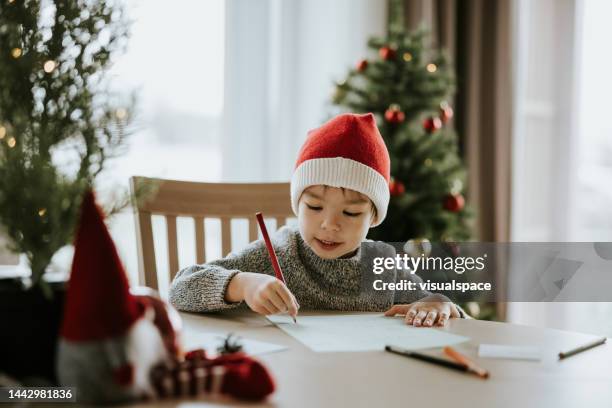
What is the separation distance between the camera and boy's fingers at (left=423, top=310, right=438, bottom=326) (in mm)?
1049

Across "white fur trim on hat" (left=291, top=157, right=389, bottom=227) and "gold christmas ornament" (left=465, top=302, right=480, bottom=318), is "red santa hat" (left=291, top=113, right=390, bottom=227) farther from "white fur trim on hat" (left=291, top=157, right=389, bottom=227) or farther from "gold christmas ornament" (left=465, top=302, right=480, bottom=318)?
"gold christmas ornament" (left=465, top=302, right=480, bottom=318)

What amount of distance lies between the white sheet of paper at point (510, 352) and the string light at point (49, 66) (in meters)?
A: 0.65

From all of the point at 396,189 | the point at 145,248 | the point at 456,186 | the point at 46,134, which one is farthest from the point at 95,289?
the point at 456,186

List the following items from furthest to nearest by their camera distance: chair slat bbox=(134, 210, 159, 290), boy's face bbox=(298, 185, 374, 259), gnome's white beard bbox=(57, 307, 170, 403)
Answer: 1. chair slat bbox=(134, 210, 159, 290)
2. boy's face bbox=(298, 185, 374, 259)
3. gnome's white beard bbox=(57, 307, 170, 403)

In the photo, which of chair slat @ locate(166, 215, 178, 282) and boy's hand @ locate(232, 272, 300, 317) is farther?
chair slat @ locate(166, 215, 178, 282)

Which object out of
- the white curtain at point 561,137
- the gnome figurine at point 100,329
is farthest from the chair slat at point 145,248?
the white curtain at point 561,137

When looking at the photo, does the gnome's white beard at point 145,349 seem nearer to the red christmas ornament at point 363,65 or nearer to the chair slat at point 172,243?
the chair slat at point 172,243

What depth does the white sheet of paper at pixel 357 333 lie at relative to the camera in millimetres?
896

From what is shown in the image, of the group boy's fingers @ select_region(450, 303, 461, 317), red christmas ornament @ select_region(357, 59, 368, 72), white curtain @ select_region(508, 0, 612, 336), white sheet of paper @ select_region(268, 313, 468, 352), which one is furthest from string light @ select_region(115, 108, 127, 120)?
white curtain @ select_region(508, 0, 612, 336)

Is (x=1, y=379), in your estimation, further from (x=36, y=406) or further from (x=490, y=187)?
(x=490, y=187)

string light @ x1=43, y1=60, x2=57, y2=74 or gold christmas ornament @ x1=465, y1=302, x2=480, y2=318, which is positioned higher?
string light @ x1=43, y1=60, x2=57, y2=74

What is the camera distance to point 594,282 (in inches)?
48.1

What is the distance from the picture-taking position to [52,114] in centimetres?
69

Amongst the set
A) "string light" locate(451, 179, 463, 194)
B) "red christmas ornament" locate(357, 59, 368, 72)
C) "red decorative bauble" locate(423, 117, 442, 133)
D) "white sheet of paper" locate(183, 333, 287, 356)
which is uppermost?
"red christmas ornament" locate(357, 59, 368, 72)
